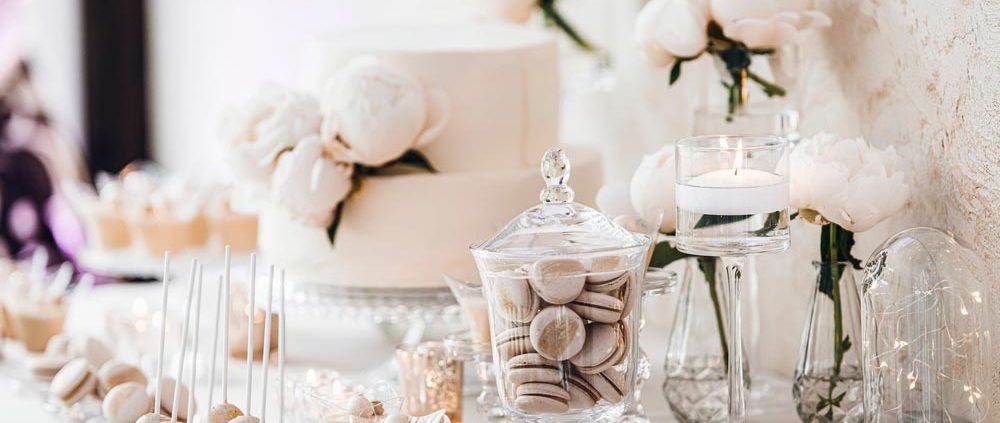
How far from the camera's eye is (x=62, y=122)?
10.5 ft

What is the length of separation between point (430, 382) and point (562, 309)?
14.1 inches

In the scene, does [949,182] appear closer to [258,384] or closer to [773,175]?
[773,175]

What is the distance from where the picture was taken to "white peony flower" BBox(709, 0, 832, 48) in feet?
4.56

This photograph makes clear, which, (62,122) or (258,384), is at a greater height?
(62,122)

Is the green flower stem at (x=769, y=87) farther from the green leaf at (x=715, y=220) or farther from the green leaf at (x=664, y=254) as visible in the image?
the green leaf at (x=715, y=220)

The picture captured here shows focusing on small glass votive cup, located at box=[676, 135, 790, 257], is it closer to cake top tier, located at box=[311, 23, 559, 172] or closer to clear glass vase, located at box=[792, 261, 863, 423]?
clear glass vase, located at box=[792, 261, 863, 423]

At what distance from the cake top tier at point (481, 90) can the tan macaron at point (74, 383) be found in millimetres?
463

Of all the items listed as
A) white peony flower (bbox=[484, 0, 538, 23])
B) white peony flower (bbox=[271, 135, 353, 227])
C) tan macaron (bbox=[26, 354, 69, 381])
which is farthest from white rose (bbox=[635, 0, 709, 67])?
tan macaron (bbox=[26, 354, 69, 381])

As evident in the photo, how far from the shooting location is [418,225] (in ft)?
5.13

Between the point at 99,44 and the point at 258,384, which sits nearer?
the point at 258,384

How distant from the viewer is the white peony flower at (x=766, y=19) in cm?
139

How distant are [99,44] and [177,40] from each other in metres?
0.19

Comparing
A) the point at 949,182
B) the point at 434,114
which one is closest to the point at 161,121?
the point at 434,114

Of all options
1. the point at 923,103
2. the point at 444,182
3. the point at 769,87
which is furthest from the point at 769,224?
the point at 444,182
